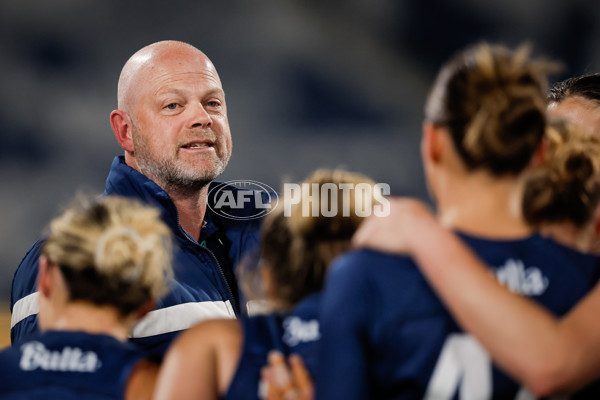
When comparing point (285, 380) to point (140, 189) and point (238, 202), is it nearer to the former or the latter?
point (140, 189)

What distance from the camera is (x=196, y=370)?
0.95 m

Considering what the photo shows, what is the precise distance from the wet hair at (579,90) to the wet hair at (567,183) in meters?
0.81

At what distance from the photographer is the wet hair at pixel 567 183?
1074 mm

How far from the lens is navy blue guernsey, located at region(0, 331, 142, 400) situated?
3.19ft

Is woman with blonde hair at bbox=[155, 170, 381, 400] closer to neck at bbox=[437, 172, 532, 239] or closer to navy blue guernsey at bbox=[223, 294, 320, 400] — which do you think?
navy blue guernsey at bbox=[223, 294, 320, 400]

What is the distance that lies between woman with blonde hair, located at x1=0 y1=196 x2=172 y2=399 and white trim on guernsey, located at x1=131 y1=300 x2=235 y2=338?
0.52m

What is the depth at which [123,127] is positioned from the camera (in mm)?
2160

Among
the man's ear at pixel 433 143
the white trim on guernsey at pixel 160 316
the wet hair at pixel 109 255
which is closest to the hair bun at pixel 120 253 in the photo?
the wet hair at pixel 109 255

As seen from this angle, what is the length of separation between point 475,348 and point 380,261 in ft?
0.55

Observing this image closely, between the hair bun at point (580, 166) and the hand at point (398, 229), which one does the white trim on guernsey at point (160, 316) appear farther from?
the hair bun at point (580, 166)

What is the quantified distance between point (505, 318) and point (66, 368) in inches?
25.0

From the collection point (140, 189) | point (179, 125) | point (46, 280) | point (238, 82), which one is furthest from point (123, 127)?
point (238, 82)

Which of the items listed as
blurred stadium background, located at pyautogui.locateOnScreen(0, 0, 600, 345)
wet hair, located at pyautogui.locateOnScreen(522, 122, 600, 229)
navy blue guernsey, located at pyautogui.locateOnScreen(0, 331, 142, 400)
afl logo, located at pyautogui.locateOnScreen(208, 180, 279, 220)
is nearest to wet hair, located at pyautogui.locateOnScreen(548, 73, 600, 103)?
wet hair, located at pyautogui.locateOnScreen(522, 122, 600, 229)

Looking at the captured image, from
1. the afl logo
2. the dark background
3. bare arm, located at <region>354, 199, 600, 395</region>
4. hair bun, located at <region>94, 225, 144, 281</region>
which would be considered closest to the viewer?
bare arm, located at <region>354, 199, 600, 395</region>
